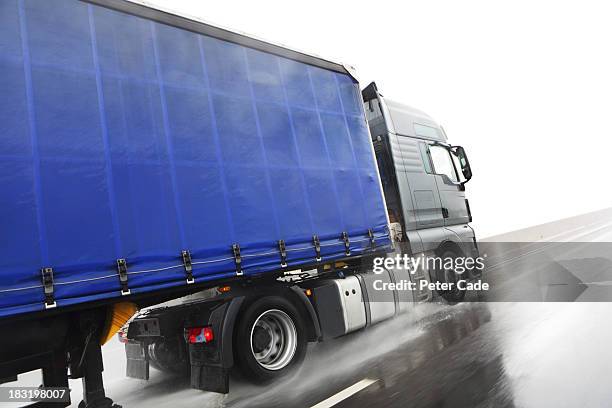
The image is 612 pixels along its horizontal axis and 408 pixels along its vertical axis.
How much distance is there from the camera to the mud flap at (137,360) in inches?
170

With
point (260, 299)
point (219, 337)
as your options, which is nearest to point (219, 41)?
point (260, 299)

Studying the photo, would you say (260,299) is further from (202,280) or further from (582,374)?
(582,374)

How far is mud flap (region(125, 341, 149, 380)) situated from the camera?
4312 mm

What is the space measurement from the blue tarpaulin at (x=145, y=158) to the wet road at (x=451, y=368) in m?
1.41

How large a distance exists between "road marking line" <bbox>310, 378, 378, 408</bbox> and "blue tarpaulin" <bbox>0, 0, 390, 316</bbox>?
4.76 feet

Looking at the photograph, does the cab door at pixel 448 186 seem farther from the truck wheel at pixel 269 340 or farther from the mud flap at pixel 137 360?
the mud flap at pixel 137 360

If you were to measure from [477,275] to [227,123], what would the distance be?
613 centimetres

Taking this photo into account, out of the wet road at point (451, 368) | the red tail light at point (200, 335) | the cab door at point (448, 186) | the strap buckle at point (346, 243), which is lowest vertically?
the wet road at point (451, 368)

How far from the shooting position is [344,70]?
596 centimetres

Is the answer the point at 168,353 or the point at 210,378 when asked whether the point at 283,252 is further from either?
the point at 168,353

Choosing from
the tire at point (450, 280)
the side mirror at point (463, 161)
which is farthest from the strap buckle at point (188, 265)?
the side mirror at point (463, 161)

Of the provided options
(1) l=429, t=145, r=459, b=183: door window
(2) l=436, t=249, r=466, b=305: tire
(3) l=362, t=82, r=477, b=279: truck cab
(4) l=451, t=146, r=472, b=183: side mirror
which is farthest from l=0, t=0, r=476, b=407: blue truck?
(4) l=451, t=146, r=472, b=183: side mirror

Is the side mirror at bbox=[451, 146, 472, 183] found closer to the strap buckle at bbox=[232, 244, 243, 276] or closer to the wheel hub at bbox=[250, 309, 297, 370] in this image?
the wheel hub at bbox=[250, 309, 297, 370]

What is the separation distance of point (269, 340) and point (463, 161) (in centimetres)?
578
